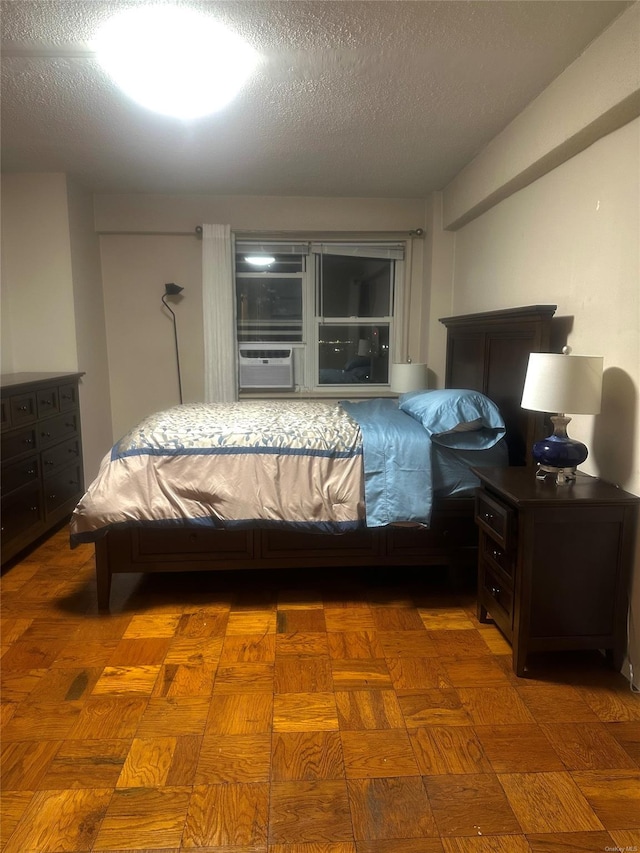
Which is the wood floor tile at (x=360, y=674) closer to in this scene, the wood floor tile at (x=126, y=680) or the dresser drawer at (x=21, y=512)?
the wood floor tile at (x=126, y=680)

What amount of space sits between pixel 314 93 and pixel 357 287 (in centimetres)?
229

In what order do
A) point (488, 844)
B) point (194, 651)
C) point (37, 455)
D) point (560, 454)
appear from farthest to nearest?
point (37, 455), point (194, 651), point (560, 454), point (488, 844)

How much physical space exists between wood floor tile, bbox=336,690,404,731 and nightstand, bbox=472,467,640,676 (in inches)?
20.7

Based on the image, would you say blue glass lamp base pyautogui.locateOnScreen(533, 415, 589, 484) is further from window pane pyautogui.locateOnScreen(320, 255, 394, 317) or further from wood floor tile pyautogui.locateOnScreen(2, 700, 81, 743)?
window pane pyautogui.locateOnScreen(320, 255, 394, 317)

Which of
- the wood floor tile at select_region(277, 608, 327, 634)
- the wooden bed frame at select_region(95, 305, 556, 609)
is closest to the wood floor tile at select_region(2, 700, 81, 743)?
the wooden bed frame at select_region(95, 305, 556, 609)

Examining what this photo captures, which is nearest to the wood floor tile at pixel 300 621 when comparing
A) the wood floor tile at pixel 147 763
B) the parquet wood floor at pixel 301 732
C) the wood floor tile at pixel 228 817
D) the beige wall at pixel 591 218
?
the parquet wood floor at pixel 301 732

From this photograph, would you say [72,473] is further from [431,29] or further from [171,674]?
[431,29]

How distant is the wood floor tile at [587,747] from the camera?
1.62 m

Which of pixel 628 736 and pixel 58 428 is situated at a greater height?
pixel 58 428

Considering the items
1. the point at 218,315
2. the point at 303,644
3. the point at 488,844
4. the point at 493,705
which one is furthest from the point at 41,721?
the point at 218,315

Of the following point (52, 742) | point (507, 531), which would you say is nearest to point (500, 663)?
point (507, 531)

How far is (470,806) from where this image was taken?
1474 millimetres

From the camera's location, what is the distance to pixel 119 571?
2.57 meters

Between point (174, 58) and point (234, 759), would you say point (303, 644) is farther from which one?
point (174, 58)
